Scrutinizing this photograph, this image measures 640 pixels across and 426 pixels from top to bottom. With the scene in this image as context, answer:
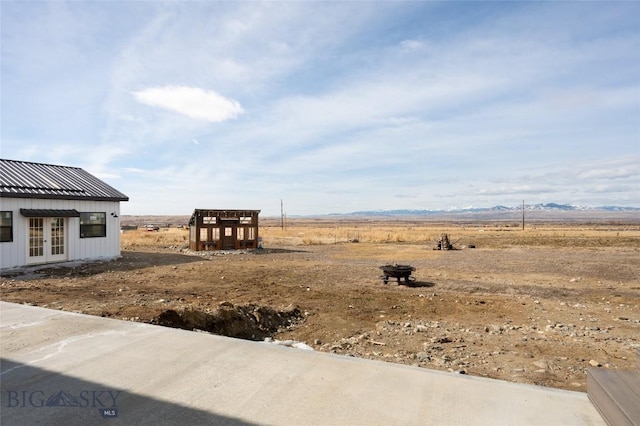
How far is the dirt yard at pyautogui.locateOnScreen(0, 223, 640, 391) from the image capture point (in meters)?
6.37

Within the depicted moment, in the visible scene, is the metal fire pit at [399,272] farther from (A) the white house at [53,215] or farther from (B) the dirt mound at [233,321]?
(A) the white house at [53,215]

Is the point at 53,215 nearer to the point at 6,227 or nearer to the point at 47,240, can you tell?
the point at 47,240

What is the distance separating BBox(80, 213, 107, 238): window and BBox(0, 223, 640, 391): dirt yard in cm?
192

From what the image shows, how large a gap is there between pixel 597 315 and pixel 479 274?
6727 mm

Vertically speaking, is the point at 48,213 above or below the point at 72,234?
above

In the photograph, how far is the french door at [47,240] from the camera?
16.2 m

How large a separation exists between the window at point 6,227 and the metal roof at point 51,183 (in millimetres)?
808

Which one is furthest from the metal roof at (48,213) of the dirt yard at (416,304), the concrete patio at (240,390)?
the concrete patio at (240,390)

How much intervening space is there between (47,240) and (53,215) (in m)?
1.22

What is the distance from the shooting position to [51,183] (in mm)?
17781

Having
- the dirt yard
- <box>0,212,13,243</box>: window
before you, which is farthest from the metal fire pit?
<box>0,212,13,243</box>: window

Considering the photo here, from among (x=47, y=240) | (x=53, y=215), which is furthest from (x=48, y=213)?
(x=47, y=240)

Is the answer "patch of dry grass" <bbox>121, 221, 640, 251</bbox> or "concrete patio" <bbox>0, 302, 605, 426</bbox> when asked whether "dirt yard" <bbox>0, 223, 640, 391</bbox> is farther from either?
"patch of dry grass" <bbox>121, 221, 640, 251</bbox>

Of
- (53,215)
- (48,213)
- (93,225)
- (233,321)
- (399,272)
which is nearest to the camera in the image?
(233,321)
